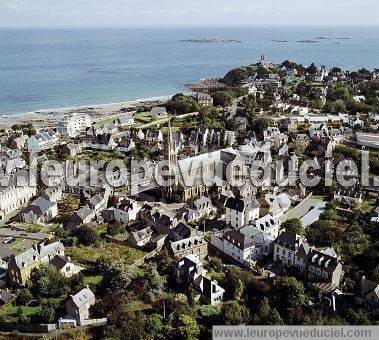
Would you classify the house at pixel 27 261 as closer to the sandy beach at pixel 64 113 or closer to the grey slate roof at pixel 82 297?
the grey slate roof at pixel 82 297

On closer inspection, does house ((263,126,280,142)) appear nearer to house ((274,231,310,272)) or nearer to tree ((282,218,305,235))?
tree ((282,218,305,235))

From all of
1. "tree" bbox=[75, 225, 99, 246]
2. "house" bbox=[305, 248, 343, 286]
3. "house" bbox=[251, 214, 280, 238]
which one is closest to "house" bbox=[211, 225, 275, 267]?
"house" bbox=[251, 214, 280, 238]

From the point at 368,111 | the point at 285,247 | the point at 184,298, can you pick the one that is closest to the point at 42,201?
the point at 184,298

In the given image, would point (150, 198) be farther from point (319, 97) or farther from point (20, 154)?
point (319, 97)

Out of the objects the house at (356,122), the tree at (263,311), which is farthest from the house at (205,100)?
the tree at (263,311)

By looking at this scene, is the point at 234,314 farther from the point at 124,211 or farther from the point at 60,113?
the point at 60,113
